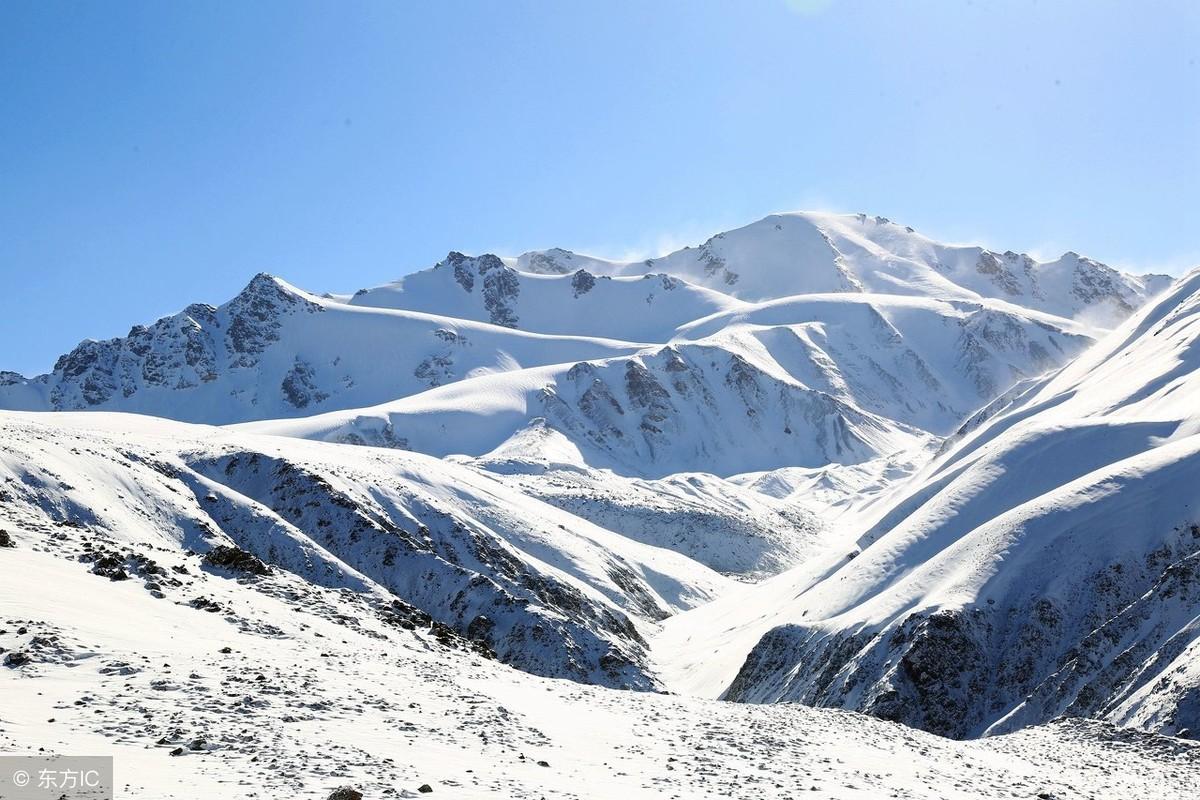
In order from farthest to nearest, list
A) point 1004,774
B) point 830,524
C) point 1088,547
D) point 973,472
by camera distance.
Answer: point 830,524, point 973,472, point 1088,547, point 1004,774

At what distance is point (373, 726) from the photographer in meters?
21.6

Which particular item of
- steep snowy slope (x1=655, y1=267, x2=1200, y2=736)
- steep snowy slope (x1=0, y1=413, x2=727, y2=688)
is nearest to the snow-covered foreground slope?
steep snowy slope (x1=0, y1=413, x2=727, y2=688)

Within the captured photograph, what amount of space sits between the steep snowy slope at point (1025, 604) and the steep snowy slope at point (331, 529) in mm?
11765

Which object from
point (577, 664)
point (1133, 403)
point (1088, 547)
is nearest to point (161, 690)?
point (577, 664)

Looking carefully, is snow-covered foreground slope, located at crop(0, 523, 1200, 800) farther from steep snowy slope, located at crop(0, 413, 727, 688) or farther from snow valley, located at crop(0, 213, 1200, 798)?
steep snowy slope, located at crop(0, 413, 727, 688)

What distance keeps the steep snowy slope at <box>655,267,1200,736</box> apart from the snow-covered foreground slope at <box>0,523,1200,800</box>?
35.0 ft

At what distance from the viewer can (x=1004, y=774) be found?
27.2 meters

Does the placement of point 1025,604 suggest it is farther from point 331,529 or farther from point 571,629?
point 331,529

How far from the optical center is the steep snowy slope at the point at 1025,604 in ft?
151

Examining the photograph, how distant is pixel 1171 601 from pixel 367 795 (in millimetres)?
43874

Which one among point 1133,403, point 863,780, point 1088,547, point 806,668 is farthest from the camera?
point 1133,403

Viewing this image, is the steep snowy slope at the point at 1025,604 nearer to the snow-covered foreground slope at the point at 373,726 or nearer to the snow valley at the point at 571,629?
the snow valley at the point at 571,629

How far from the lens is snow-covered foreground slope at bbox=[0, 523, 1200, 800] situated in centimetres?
1761

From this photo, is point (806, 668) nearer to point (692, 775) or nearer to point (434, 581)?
point (434, 581)
